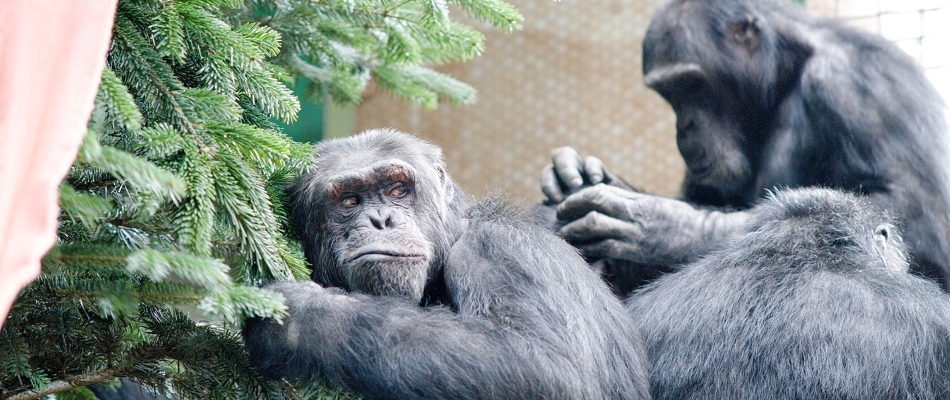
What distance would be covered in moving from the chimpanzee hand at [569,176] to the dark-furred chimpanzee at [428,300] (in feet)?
3.53

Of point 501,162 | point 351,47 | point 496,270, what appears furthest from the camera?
point 501,162

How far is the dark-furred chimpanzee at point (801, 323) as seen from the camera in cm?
256

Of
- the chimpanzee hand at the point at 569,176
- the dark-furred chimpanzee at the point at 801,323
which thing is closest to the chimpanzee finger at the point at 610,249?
the chimpanzee hand at the point at 569,176

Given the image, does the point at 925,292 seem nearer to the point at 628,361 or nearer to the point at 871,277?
the point at 871,277

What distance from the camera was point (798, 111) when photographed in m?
3.97

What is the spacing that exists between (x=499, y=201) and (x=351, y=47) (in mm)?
1026

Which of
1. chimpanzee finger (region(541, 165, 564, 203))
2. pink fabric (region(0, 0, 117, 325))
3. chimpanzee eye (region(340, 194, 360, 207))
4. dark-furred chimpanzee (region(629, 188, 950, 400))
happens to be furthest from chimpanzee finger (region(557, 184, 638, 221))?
pink fabric (region(0, 0, 117, 325))

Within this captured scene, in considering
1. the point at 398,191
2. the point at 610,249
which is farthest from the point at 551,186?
the point at 398,191

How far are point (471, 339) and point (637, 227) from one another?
5.67 feet

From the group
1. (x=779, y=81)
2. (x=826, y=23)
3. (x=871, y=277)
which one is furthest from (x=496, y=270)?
(x=826, y=23)

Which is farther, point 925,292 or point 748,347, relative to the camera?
point 925,292

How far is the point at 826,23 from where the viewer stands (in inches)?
169

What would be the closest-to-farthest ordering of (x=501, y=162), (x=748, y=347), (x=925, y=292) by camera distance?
1. (x=748, y=347)
2. (x=925, y=292)
3. (x=501, y=162)

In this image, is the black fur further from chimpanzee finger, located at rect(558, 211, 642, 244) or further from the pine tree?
the pine tree
